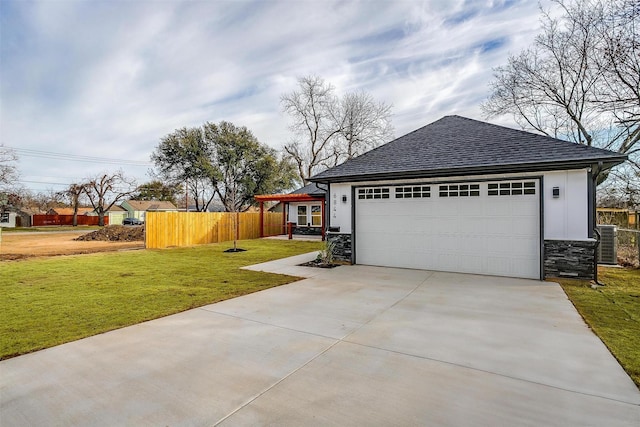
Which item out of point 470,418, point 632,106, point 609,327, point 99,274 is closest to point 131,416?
point 470,418

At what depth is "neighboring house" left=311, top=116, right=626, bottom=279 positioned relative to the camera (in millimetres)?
6680

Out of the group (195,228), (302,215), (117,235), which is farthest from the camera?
(302,215)

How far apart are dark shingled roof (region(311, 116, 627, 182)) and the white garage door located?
0.52m

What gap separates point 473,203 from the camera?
7656mm

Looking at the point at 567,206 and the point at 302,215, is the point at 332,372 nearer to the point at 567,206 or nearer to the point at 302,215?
the point at 567,206

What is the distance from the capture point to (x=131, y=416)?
224cm

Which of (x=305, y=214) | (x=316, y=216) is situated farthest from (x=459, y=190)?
(x=305, y=214)

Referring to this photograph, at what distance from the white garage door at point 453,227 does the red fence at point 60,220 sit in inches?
1652

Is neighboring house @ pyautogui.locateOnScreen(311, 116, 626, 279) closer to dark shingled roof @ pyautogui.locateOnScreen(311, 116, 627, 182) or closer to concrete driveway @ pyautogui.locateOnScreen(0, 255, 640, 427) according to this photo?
dark shingled roof @ pyautogui.locateOnScreen(311, 116, 627, 182)

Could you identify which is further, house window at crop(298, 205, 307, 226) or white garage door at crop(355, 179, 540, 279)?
house window at crop(298, 205, 307, 226)

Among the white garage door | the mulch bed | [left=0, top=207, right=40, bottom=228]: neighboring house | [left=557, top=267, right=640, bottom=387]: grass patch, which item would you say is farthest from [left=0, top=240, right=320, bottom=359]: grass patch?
[left=0, top=207, right=40, bottom=228]: neighboring house

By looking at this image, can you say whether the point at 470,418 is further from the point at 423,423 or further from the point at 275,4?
the point at 275,4

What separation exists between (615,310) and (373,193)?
18.4ft

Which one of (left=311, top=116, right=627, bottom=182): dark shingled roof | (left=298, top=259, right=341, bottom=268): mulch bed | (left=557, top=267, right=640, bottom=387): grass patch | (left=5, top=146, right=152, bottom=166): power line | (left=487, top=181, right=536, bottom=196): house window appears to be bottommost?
(left=557, top=267, right=640, bottom=387): grass patch
